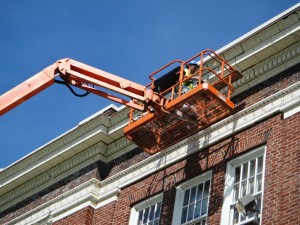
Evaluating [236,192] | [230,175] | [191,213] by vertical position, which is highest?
[230,175]

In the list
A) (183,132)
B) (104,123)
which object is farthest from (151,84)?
(104,123)

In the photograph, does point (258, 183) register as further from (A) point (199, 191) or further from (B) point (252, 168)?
(A) point (199, 191)

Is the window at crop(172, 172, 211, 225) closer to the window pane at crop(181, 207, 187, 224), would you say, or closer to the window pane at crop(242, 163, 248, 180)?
the window pane at crop(181, 207, 187, 224)

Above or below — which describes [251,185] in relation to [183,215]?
above

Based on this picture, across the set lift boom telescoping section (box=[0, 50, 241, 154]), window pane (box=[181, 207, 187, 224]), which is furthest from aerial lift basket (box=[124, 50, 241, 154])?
window pane (box=[181, 207, 187, 224])

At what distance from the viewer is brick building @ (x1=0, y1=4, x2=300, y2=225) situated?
18.7 m

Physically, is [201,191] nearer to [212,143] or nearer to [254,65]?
[212,143]

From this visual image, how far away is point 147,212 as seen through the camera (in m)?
21.5

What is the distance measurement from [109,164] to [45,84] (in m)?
4.02

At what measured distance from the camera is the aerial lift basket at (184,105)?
65.4ft

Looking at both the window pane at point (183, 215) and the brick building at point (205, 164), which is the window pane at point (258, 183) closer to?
the brick building at point (205, 164)

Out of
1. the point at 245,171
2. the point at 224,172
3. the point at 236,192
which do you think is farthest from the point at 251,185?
the point at 224,172

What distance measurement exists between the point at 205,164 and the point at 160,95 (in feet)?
7.04

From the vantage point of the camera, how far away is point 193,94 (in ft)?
64.1
